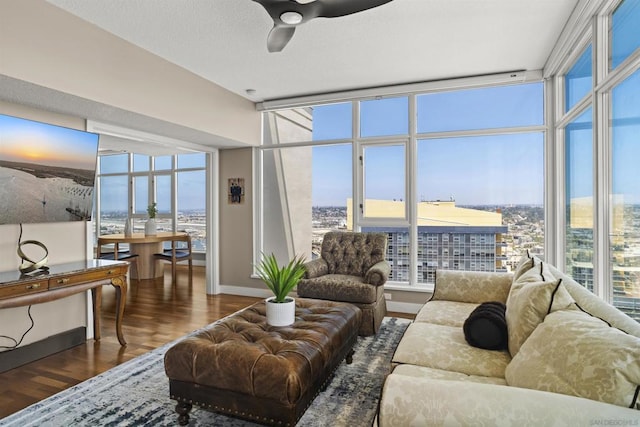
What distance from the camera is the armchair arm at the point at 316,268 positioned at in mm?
3807

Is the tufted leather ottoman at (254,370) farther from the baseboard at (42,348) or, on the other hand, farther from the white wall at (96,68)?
the white wall at (96,68)

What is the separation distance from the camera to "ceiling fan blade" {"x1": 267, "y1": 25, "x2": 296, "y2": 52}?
2477 mm

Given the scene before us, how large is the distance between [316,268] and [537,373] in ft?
9.09

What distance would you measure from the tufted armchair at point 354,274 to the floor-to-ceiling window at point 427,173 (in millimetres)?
568

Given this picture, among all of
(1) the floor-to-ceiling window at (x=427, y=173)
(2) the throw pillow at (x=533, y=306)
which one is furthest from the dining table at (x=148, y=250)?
(2) the throw pillow at (x=533, y=306)

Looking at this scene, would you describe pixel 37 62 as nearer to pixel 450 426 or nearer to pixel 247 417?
pixel 247 417

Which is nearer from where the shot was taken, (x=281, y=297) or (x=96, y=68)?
(x=281, y=297)

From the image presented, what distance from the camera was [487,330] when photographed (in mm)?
1972

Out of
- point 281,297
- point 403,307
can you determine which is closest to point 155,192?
point 403,307

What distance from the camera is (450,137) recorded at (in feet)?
14.2

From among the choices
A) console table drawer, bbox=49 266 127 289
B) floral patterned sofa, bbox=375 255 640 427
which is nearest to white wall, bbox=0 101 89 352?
console table drawer, bbox=49 266 127 289

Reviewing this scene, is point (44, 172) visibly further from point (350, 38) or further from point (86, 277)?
point (350, 38)

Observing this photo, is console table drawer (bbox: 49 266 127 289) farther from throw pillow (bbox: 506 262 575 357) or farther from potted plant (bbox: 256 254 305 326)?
throw pillow (bbox: 506 262 575 357)

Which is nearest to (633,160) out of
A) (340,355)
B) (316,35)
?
(340,355)
